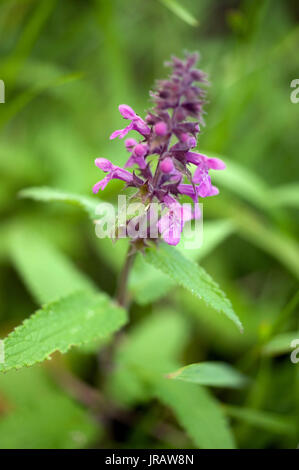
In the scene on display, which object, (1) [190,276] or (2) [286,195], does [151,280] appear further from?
(2) [286,195]

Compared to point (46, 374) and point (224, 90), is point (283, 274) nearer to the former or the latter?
point (224, 90)

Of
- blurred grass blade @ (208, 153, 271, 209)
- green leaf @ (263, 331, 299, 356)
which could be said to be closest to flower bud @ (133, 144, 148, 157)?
green leaf @ (263, 331, 299, 356)

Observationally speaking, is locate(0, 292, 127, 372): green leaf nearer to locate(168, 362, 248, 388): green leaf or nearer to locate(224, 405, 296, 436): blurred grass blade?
locate(168, 362, 248, 388): green leaf

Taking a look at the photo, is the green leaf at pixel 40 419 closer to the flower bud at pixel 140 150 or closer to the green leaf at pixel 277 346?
the green leaf at pixel 277 346

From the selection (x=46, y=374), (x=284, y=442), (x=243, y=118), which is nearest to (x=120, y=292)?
(x=46, y=374)

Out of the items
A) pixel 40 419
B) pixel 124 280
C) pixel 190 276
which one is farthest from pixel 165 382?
pixel 190 276
